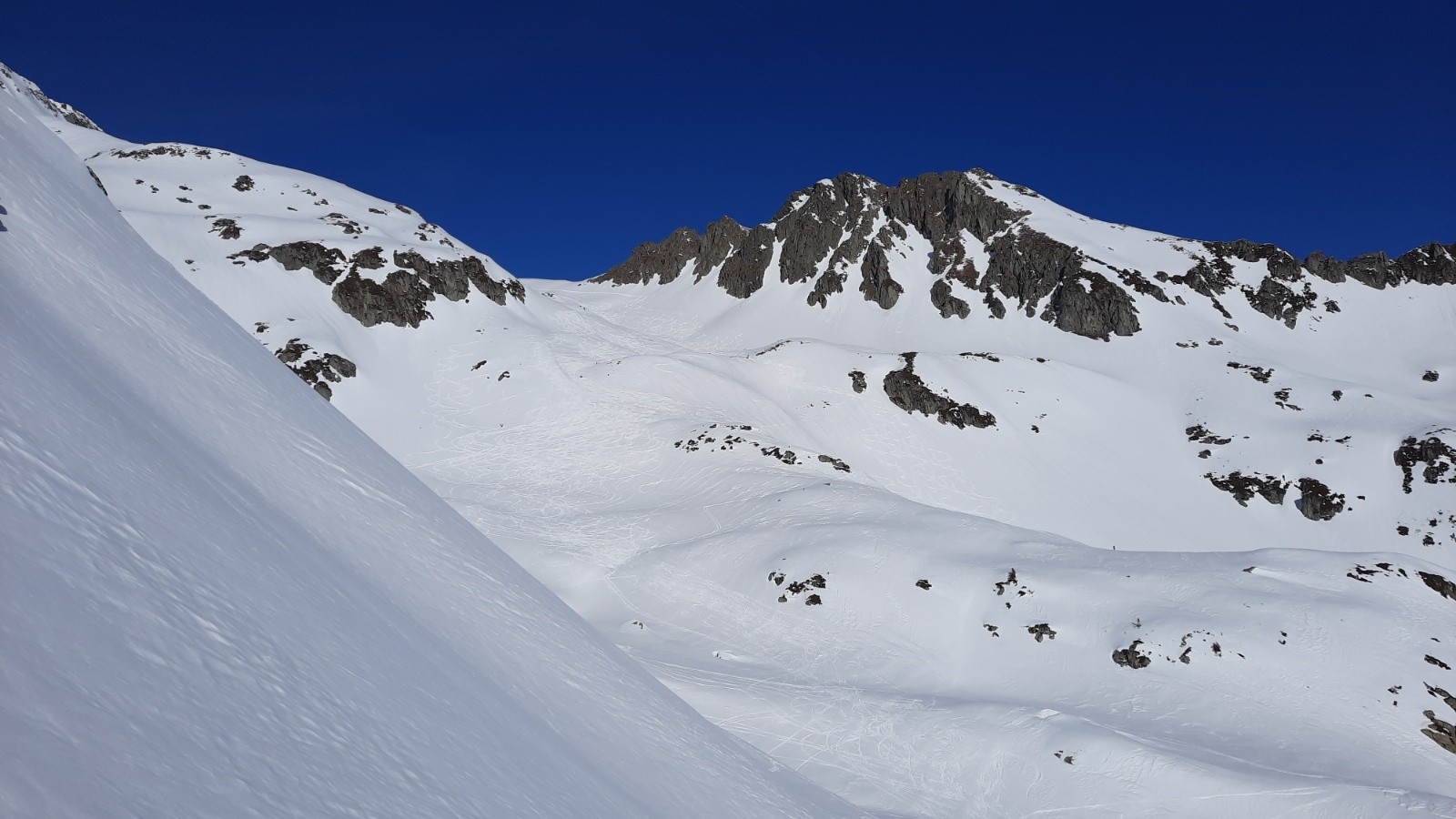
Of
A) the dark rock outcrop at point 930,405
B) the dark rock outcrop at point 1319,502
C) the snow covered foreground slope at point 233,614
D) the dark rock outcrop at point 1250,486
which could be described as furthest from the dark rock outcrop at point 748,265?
the snow covered foreground slope at point 233,614

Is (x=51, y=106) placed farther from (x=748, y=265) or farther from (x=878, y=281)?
(x=878, y=281)

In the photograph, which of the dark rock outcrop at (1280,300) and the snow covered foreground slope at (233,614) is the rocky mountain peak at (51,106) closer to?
the snow covered foreground slope at (233,614)

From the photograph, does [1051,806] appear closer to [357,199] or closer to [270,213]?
[270,213]

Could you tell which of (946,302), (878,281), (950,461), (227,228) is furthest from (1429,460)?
(227,228)

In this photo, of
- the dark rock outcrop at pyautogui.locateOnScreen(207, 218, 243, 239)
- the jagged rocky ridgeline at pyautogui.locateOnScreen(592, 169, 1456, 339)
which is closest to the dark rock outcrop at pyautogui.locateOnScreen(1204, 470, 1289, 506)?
the jagged rocky ridgeline at pyautogui.locateOnScreen(592, 169, 1456, 339)

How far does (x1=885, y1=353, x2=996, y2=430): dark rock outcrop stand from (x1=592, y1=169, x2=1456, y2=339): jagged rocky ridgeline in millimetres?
29240

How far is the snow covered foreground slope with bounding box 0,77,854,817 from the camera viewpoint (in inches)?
107

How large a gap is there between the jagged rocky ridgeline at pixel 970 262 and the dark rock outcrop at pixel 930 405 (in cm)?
2924

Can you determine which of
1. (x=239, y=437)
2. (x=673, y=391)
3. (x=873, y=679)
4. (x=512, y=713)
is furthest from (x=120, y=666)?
(x=673, y=391)

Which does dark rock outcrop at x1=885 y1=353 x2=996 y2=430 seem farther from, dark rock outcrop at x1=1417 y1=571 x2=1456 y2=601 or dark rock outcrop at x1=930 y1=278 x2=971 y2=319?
dark rock outcrop at x1=1417 y1=571 x2=1456 y2=601

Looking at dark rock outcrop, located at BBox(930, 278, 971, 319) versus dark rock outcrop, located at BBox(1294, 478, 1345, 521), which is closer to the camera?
dark rock outcrop, located at BBox(1294, 478, 1345, 521)

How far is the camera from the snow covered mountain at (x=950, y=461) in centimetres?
2103

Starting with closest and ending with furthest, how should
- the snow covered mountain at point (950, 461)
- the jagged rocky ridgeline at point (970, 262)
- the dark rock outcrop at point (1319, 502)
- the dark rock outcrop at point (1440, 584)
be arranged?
the snow covered mountain at point (950, 461) < the dark rock outcrop at point (1440, 584) < the dark rock outcrop at point (1319, 502) < the jagged rocky ridgeline at point (970, 262)

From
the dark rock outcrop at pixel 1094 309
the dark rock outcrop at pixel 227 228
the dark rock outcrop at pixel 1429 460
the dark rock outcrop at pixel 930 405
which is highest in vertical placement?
the dark rock outcrop at pixel 1094 309
